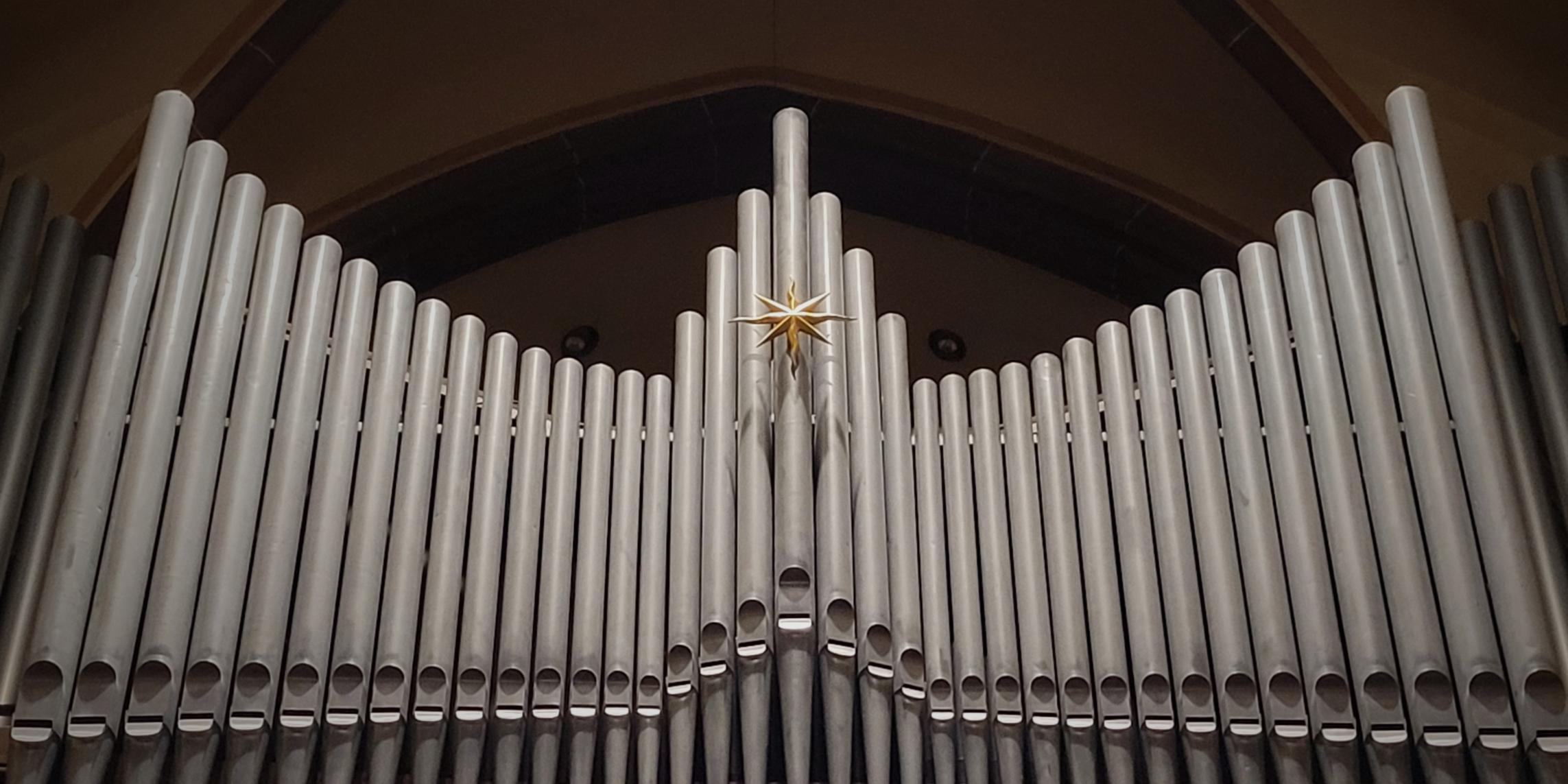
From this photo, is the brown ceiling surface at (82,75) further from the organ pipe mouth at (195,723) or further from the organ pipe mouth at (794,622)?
the organ pipe mouth at (794,622)

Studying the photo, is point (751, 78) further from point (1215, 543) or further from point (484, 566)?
point (1215, 543)

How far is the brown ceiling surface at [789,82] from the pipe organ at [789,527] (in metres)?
2.53

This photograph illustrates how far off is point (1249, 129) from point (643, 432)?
4.00m

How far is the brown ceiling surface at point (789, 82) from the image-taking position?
25.6 ft

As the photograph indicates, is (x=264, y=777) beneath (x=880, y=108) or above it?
beneath

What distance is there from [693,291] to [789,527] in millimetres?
4581

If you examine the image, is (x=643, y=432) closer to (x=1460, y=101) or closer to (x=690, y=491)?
(x=690, y=491)

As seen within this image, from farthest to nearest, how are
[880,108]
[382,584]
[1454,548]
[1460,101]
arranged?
[880,108] < [1460,101] < [382,584] < [1454,548]

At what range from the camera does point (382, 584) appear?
15.4 ft

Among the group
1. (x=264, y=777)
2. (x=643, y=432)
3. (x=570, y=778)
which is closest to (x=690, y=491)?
(x=643, y=432)

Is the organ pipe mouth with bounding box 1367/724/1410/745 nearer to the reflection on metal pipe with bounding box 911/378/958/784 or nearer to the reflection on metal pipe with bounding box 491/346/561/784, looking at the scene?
the reflection on metal pipe with bounding box 911/378/958/784

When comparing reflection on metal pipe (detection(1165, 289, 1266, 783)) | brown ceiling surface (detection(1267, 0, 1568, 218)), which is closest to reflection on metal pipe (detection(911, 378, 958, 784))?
reflection on metal pipe (detection(1165, 289, 1266, 783))

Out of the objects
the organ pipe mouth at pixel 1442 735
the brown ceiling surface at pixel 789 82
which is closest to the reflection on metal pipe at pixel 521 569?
the organ pipe mouth at pixel 1442 735

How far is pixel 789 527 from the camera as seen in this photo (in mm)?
4637
